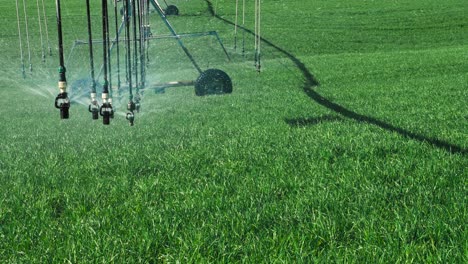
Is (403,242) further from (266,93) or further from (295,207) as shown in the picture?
(266,93)

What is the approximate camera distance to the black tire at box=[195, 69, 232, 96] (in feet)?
45.5

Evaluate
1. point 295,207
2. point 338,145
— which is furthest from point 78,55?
point 295,207

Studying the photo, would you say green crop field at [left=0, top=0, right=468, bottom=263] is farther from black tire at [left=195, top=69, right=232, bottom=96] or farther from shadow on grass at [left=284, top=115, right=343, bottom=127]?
black tire at [left=195, top=69, right=232, bottom=96]

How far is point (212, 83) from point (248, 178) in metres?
7.96

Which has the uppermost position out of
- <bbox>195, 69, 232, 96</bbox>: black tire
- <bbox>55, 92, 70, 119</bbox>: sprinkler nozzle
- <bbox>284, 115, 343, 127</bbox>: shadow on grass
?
<bbox>55, 92, 70, 119</bbox>: sprinkler nozzle

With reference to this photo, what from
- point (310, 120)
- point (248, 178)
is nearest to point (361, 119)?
point (310, 120)

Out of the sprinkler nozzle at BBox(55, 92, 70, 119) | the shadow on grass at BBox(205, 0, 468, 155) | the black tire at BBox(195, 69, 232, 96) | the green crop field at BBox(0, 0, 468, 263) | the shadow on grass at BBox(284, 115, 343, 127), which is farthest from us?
the black tire at BBox(195, 69, 232, 96)

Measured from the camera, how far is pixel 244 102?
1459cm

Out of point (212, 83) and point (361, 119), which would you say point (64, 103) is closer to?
point (361, 119)

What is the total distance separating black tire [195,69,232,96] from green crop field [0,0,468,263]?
361mm

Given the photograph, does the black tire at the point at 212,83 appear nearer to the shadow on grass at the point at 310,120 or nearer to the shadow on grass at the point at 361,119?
the shadow on grass at the point at 361,119

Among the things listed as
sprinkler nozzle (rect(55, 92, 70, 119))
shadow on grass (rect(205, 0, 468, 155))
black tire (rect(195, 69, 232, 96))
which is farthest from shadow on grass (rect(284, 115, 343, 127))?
sprinkler nozzle (rect(55, 92, 70, 119))

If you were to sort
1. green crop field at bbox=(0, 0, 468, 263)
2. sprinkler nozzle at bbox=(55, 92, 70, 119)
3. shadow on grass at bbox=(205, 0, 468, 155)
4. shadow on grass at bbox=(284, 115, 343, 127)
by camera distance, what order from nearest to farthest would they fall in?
green crop field at bbox=(0, 0, 468, 263)
sprinkler nozzle at bbox=(55, 92, 70, 119)
shadow on grass at bbox=(205, 0, 468, 155)
shadow on grass at bbox=(284, 115, 343, 127)

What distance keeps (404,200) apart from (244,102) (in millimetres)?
9226
